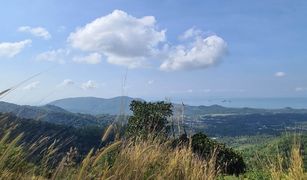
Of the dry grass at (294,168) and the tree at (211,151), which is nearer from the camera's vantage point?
the dry grass at (294,168)

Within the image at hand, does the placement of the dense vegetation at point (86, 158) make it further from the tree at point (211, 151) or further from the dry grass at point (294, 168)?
the tree at point (211, 151)

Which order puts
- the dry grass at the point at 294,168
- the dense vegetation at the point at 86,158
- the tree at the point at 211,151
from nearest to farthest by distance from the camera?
the dense vegetation at the point at 86,158
the dry grass at the point at 294,168
the tree at the point at 211,151

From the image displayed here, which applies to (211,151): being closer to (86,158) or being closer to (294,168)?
(294,168)

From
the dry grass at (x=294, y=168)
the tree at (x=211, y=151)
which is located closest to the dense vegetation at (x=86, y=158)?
the dry grass at (x=294, y=168)

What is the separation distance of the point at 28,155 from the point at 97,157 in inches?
23.3

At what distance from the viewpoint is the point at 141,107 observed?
56.5 meters

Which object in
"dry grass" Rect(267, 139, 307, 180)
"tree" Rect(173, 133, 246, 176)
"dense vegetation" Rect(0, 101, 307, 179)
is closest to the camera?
"dense vegetation" Rect(0, 101, 307, 179)

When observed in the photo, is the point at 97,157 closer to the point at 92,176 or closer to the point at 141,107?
the point at 92,176

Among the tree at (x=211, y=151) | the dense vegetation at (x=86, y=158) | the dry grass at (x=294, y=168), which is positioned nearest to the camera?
the dense vegetation at (x=86, y=158)

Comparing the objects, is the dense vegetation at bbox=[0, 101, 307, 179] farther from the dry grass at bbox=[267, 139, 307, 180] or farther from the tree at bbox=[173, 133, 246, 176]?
the tree at bbox=[173, 133, 246, 176]

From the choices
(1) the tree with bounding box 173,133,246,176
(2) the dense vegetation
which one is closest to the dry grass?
(2) the dense vegetation

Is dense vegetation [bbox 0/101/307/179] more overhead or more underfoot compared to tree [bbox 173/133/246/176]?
more overhead

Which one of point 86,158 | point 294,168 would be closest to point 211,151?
point 294,168

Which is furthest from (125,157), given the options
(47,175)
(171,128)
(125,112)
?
(171,128)
